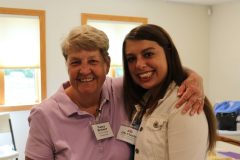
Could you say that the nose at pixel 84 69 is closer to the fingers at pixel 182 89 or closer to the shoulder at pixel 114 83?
the shoulder at pixel 114 83

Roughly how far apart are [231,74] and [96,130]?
192 inches

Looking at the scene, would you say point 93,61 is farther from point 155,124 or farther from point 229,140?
point 229,140

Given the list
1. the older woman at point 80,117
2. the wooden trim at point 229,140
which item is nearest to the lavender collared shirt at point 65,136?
the older woman at point 80,117

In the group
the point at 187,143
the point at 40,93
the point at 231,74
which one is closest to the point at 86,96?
the point at 187,143

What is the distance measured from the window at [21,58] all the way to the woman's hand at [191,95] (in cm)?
353

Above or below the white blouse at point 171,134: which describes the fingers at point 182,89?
above

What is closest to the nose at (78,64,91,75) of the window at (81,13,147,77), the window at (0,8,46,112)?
the window at (0,8,46,112)

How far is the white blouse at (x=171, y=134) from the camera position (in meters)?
1.15

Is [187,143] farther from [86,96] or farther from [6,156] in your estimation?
[6,156]

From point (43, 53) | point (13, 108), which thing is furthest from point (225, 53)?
point (13, 108)

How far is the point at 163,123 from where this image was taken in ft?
4.12

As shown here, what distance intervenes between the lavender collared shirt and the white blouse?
0.15 metres

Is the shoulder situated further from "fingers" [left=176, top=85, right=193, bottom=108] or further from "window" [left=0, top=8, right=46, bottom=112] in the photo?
"window" [left=0, top=8, right=46, bottom=112]

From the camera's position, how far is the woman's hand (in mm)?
1200
